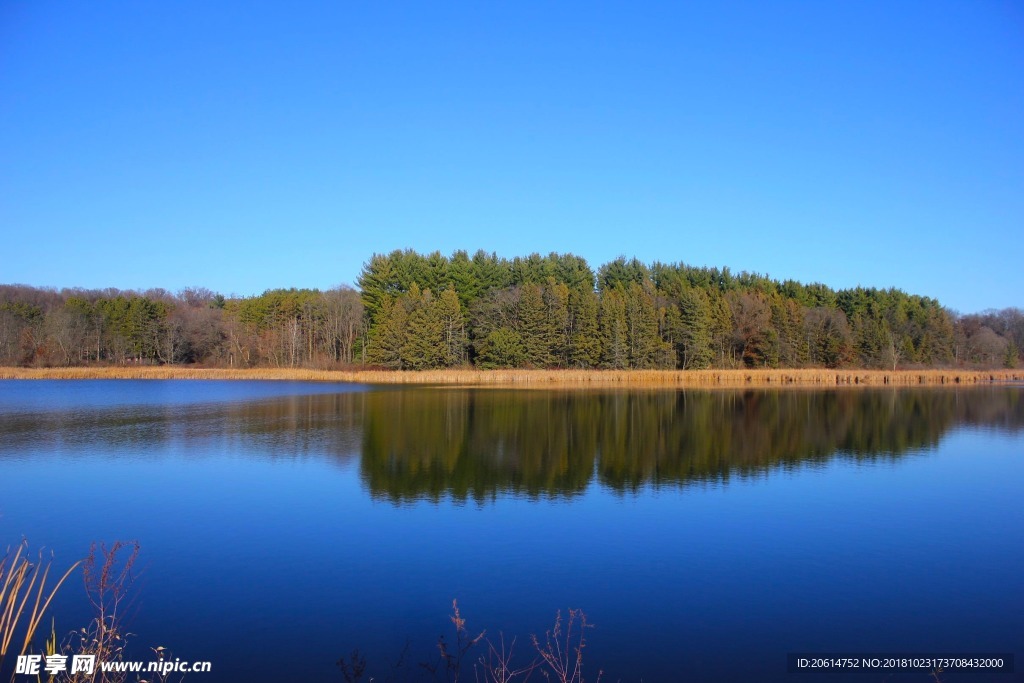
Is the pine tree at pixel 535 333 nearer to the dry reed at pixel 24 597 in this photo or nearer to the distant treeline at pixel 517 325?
the distant treeline at pixel 517 325

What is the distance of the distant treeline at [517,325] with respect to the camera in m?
50.5

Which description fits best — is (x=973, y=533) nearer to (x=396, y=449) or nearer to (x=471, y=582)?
(x=471, y=582)

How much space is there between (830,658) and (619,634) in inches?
69.3

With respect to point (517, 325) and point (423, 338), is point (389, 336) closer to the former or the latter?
point (423, 338)

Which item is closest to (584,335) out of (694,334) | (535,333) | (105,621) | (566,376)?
(535,333)

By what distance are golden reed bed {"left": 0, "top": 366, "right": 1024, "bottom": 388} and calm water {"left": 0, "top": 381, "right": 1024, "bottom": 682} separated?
2318 centimetres

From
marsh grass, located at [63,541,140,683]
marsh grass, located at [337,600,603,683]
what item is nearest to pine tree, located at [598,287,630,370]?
marsh grass, located at [63,541,140,683]

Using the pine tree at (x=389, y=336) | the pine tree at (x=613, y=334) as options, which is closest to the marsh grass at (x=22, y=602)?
the pine tree at (x=389, y=336)

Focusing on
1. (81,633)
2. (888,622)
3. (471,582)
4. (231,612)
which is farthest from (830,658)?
(81,633)

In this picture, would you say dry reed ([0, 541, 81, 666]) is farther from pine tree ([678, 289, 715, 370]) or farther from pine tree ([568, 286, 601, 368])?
pine tree ([678, 289, 715, 370])

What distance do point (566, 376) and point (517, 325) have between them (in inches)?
261

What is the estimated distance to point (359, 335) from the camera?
2355 inches

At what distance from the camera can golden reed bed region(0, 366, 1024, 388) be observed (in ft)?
147

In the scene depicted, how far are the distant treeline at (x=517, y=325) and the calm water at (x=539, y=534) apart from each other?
28.8 m
